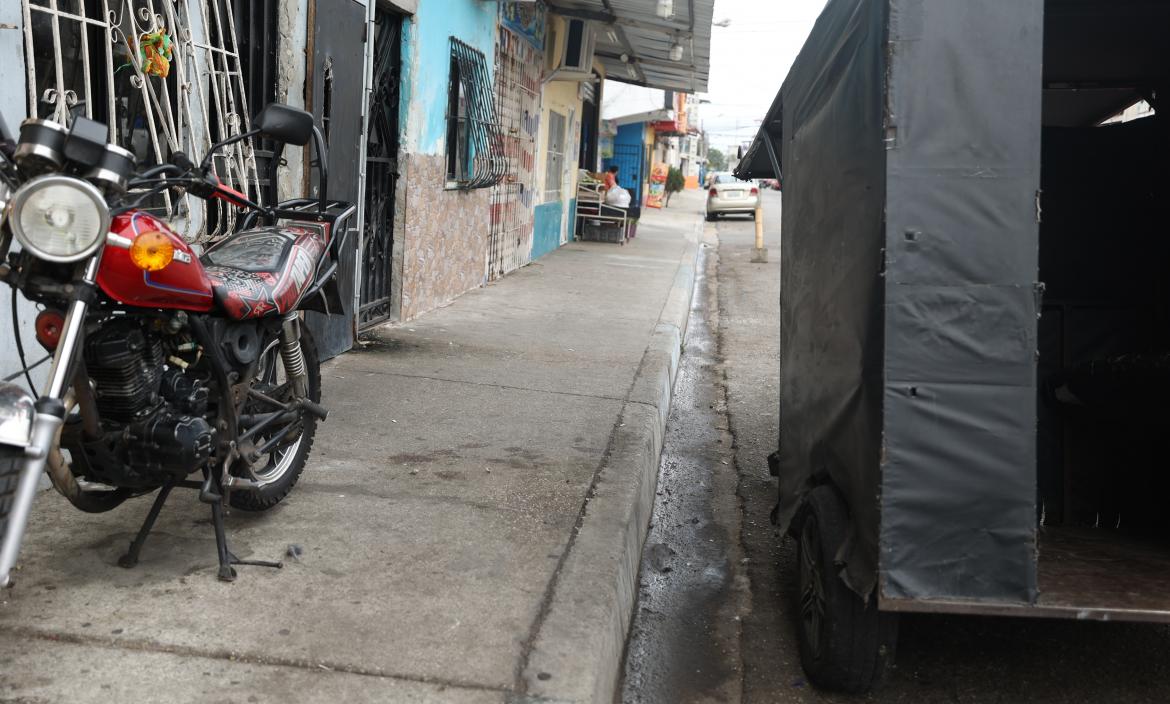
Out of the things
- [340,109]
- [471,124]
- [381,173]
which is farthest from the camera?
[471,124]

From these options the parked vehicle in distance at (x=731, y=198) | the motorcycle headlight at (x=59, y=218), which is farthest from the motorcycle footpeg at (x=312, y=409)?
the parked vehicle in distance at (x=731, y=198)

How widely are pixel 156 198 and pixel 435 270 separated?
15.5ft

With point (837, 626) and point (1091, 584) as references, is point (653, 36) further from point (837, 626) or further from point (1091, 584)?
point (837, 626)

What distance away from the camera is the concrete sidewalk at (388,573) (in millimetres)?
2861

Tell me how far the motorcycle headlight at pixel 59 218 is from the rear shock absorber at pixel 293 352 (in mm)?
1370

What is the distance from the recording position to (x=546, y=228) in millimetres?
16469

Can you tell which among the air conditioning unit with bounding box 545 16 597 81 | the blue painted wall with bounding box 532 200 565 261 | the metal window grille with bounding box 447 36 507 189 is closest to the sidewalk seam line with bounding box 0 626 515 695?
the metal window grille with bounding box 447 36 507 189

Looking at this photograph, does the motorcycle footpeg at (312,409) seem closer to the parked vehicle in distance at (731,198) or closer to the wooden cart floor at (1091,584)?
the wooden cart floor at (1091,584)

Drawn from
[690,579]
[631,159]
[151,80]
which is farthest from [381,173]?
[631,159]

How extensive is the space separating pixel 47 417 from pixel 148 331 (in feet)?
2.31

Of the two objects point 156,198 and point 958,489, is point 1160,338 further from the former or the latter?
point 156,198

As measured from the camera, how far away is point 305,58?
6.41 metres

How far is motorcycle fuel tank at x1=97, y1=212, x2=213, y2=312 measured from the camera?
2.85 metres

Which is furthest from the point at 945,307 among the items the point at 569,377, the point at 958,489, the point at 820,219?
the point at 569,377
